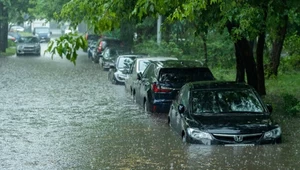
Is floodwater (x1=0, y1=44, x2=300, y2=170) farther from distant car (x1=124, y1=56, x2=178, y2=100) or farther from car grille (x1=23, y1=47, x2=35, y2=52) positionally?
car grille (x1=23, y1=47, x2=35, y2=52)

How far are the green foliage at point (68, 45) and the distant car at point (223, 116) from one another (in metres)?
3.73

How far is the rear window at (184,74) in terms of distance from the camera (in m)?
21.7

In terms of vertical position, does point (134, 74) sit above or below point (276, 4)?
below

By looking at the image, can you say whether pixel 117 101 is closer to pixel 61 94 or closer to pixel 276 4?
pixel 61 94

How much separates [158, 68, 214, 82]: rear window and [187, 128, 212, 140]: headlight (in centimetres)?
710

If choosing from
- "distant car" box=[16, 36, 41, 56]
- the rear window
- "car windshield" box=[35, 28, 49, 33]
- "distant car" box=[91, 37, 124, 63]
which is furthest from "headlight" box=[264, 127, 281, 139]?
"car windshield" box=[35, 28, 49, 33]

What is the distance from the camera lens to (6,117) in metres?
21.3

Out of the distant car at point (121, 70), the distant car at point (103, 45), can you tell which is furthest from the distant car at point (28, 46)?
the distant car at point (121, 70)

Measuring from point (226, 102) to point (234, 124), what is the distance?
4.29 ft

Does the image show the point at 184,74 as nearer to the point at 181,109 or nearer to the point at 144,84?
the point at 144,84

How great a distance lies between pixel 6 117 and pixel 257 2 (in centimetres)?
745

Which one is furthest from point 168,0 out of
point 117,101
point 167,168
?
point 117,101

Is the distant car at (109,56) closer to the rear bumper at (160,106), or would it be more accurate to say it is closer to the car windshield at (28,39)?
the car windshield at (28,39)

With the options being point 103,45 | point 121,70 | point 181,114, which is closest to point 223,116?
point 181,114
